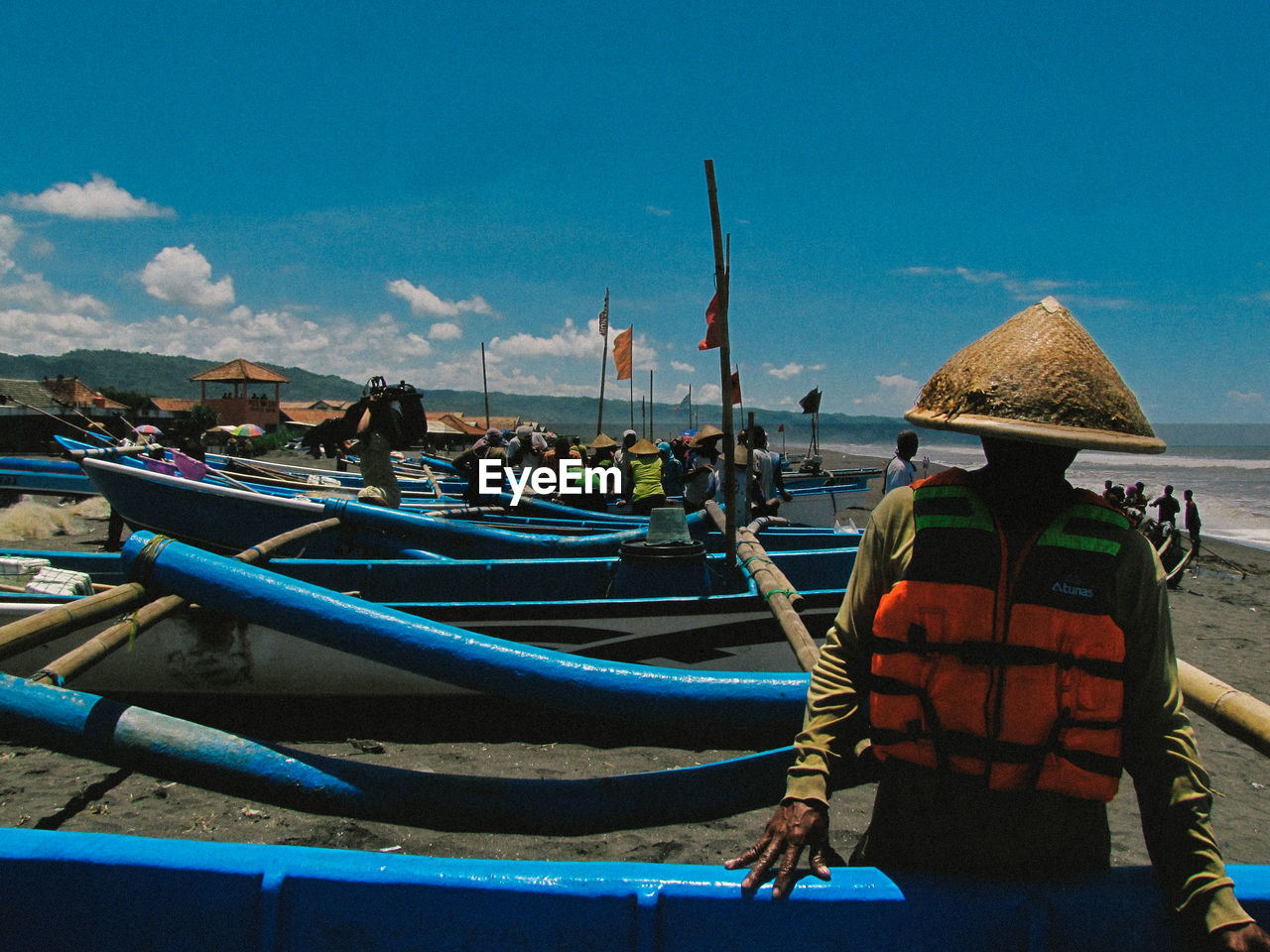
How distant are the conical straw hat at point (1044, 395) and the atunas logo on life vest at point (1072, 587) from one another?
0.24 meters

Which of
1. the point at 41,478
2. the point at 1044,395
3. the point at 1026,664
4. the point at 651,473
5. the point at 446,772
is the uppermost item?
the point at 1044,395

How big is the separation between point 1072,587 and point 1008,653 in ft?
0.54

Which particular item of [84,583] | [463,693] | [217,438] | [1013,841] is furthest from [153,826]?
[217,438]

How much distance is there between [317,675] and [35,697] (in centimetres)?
197

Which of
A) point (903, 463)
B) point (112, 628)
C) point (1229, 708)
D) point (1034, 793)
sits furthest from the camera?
point (903, 463)

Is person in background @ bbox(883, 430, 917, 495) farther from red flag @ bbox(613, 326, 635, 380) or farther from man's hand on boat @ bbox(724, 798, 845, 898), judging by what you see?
red flag @ bbox(613, 326, 635, 380)

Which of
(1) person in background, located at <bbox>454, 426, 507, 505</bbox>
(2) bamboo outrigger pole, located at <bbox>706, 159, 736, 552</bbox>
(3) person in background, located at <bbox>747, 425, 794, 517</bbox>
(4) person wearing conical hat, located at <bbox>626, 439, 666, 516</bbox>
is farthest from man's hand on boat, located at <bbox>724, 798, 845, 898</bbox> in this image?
(1) person in background, located at <bbox>454, 426, 507, 505</bbox>

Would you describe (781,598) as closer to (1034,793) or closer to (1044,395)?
(1034,793)

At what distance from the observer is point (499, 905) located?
4.82 ft

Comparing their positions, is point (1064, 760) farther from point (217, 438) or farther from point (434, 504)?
point (217, 438)

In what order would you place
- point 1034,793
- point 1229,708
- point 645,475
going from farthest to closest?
1. point 645,475
2. point 1229,708
3. point 1034,793

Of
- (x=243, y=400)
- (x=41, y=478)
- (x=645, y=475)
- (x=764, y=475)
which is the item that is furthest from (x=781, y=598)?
(x=243, y=400)

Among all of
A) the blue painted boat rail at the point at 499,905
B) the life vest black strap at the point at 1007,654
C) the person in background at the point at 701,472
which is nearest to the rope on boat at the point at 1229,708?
the blue painted boat rail at the point at 499,905

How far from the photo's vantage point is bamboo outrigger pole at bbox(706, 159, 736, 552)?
4.87m
